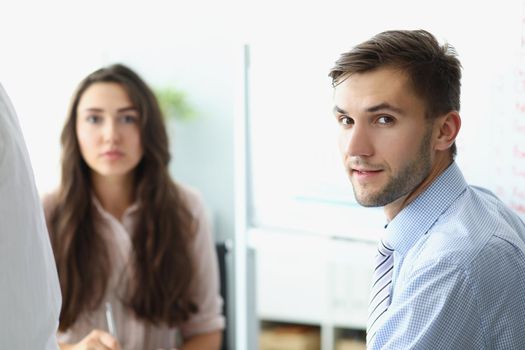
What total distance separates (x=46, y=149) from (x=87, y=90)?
1124 millimetres

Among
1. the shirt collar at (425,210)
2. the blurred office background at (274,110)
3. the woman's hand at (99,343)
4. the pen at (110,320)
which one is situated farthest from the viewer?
the pen at (110,320)

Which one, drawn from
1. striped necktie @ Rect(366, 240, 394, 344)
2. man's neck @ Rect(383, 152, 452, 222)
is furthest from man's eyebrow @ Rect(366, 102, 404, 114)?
striped necktie @ Rect(366, 240, 394, 344)

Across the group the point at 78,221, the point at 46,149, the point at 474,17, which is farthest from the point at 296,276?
the point at 46,149

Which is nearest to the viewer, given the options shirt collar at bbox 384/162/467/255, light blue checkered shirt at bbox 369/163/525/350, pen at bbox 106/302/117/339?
light blue checkered shirt at bbox 369/163/525/350

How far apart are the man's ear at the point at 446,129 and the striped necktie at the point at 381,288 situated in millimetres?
218

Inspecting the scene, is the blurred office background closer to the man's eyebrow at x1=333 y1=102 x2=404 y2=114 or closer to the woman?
the woman

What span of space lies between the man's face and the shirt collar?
0.03 meters

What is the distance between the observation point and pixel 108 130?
235 centimetres

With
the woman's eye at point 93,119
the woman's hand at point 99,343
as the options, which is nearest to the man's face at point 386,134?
the woman's hand at point 99,343

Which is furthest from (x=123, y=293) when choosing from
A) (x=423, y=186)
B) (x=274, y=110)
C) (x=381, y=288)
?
(x=423, y=186)

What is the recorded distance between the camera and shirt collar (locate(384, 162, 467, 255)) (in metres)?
1.41

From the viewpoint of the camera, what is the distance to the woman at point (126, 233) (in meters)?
2.32

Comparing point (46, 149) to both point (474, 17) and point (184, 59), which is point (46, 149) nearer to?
point (184, 59)

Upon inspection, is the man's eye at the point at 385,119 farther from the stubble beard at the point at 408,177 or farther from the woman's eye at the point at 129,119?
the woman's eye at the point at 129,119
